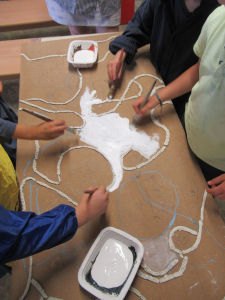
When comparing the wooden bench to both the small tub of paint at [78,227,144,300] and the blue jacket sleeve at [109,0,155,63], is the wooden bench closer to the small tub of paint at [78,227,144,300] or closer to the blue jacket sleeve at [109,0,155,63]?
the blue jacket sleeve at [109,0,155,63]

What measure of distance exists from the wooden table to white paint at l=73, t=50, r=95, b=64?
0.05m

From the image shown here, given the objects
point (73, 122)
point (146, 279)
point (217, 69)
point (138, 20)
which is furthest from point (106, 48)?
point (146, 279)

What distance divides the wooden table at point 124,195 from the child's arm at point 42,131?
0.8 inches

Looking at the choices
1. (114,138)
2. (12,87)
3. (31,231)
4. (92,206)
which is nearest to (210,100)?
(114,138)

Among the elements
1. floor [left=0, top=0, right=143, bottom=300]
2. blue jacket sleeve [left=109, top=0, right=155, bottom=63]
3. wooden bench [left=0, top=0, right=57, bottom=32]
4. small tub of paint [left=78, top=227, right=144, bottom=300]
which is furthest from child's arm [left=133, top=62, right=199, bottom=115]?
wooden bench [left=0, top=0, right=57, bottom=32]

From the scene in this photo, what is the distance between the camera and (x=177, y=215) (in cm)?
66

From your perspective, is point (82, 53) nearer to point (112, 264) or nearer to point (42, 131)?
point (42, 131)

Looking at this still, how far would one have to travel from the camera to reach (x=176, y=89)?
0.85 metres

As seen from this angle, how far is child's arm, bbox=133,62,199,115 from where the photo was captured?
827 millimetres

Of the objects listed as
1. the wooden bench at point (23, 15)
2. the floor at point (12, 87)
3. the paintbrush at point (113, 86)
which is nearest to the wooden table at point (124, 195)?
the paintbrush at point (113, 86)

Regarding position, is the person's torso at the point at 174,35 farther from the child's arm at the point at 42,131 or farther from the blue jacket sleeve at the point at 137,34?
the child's arm at the point at 42,131

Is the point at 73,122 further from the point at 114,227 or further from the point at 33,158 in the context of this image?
the point at 114,227

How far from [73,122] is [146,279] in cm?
44

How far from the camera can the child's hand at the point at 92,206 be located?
0.64m
